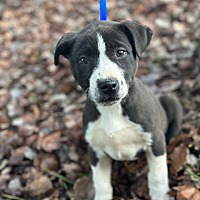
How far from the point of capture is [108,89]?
295 centimetres

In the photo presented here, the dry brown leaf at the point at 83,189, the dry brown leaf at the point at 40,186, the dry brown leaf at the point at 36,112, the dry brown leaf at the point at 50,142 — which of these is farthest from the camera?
the dry brown leaf at the point at 36,112

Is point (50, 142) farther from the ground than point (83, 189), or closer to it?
farther from the ground

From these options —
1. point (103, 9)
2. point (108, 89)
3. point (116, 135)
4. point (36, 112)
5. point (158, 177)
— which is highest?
point (103, 9)

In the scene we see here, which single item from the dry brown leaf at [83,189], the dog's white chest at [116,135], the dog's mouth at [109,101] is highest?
the dog's mouth at [109,101]

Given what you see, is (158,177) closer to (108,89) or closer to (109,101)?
(109,101)

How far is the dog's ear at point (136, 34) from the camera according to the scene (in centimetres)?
310

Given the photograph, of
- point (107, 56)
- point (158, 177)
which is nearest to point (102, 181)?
point (158, 177)

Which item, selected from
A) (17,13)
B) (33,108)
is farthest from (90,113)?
(17,13)

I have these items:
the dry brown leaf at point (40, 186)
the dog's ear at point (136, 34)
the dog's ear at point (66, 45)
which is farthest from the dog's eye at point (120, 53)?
the dry brown leaf at point (40, 186)

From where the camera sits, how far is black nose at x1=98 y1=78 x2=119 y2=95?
9.59 ft

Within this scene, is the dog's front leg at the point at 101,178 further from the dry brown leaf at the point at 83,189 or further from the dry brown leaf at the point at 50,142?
the dry brown leaf at the point at 50,142

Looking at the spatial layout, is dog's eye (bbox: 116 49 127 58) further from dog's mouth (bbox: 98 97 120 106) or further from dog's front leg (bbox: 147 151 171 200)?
Answer: dog's front leg (bbox: 147 151 171 200)

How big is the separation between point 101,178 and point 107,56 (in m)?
1.26

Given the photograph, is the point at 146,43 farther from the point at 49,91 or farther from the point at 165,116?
the point at 49,91
